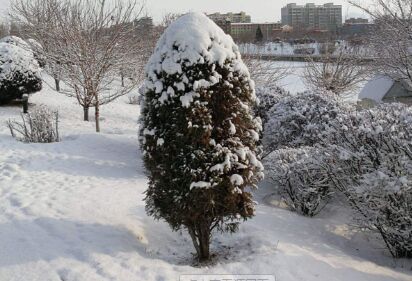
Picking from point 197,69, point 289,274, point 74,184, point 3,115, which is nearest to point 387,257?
point 289,274

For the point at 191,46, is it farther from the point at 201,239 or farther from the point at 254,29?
the point at 254,29

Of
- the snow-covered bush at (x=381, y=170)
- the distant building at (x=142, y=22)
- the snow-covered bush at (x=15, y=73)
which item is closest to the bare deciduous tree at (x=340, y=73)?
the distant building at (x=142, y=22)

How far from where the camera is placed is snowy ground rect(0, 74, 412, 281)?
13.6 ft

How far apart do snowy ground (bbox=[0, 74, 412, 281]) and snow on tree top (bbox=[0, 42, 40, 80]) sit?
7173mm

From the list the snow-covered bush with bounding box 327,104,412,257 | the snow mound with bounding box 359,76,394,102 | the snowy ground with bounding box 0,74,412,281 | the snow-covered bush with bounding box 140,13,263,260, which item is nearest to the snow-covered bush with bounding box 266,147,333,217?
the snowy ground with bounding box 0,74,412,281

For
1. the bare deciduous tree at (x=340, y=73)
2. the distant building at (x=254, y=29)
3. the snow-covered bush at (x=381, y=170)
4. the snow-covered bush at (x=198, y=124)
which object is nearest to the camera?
the snow-covered bush at (x=198, y=124)

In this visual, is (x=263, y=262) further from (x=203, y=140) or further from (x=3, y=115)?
(x=3, y=115)

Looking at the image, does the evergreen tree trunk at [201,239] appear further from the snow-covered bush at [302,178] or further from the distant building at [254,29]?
the distant building at [254,29]

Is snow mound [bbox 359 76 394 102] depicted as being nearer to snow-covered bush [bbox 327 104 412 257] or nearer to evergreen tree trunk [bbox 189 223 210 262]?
snow-covered bush [bbox 327 104 412 257]

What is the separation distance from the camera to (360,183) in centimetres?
582

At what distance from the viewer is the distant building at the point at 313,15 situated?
79.1 m

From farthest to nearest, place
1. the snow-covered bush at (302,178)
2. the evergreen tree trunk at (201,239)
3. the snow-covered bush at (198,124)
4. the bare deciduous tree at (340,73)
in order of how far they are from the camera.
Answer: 1. the bare deciduous tree at (340,73)
2. the snow-covered bush at (302,178)
3. the evergreen tree trunk at (201,239)
4. the snow-covered bush at (198,124)

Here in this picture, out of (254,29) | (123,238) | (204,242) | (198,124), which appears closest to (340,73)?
(204,242)

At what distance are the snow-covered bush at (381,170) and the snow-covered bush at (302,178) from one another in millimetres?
390
